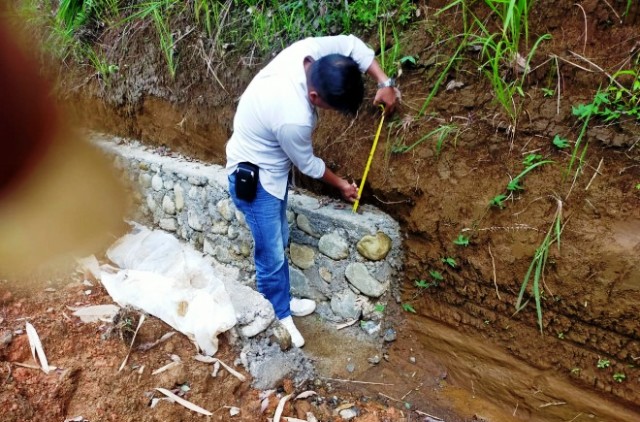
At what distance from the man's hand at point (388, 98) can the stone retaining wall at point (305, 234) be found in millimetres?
651

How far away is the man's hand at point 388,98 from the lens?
7.71 feet

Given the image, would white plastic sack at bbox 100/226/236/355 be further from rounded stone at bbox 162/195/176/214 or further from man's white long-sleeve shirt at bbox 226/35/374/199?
man's white long-sleeve shirt at bbox 226/35/374/199

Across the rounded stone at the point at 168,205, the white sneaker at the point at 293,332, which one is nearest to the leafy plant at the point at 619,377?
the white sneaker at the point at 293,332

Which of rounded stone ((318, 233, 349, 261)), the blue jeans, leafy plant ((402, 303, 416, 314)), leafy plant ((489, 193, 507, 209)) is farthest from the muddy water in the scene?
leafy plant ((489, 193, 507, 209))

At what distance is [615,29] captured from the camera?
1.99m

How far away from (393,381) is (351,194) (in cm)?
120

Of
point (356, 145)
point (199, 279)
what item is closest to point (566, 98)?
point (356, 145)

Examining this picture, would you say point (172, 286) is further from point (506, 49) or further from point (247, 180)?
point (506, 49)

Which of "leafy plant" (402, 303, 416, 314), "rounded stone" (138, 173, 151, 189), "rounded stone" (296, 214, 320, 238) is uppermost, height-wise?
"rounded stone" (138, 173, 151, 189)

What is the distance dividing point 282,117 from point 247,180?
0.47 m

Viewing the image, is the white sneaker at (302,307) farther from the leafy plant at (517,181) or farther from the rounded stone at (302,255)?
the leafy plant at (517,181)

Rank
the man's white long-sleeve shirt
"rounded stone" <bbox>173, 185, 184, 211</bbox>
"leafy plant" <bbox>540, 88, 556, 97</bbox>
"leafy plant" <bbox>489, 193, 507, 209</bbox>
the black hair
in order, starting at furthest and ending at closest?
"rounded stone" <bbox>173, 185, 184, 211</bbox> → "leafy plant" <bbox>489, 193, 507, 209</bbox> → "leafy plant" <bbox>540, 88, 556, 97</bbox> → the man's white long-sleeve shirt → the black hair

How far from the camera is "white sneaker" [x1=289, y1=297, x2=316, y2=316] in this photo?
2.96m

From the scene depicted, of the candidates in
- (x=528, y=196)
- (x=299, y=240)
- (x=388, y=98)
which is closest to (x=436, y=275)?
(x=528, y=196)
